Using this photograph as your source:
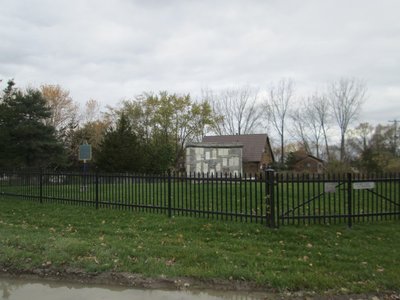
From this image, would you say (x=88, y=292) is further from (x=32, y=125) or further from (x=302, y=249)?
(x=32, y=125)

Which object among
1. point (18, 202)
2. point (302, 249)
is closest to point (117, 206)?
point (18, 202)

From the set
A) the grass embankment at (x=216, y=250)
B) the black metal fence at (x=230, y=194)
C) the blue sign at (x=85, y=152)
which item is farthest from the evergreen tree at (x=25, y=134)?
the grass embankment at (x=216, y=250)

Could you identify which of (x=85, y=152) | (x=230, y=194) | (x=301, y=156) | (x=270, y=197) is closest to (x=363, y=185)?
(x=270, y=197)

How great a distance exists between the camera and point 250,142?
5006 cm

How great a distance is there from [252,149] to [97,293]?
143ft

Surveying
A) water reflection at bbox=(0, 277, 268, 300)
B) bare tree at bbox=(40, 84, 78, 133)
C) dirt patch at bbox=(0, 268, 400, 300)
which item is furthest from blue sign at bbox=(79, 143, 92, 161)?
bare tree at bbox=(40, 84, 78, 133)

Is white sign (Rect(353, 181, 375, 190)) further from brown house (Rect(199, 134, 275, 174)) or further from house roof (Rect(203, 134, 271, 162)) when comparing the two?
house roof (Rect(203, 134, 271, 162))

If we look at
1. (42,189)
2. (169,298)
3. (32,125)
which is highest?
(32,125)

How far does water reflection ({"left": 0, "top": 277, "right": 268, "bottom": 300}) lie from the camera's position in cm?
557

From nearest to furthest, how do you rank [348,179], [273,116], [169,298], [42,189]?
[169,298]
[348,179]
[42,189]
[273,116]

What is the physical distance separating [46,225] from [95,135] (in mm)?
39967

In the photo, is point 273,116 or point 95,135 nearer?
point 95,135

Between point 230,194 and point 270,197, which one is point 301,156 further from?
point 270,197

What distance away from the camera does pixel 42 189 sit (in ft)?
46.5
